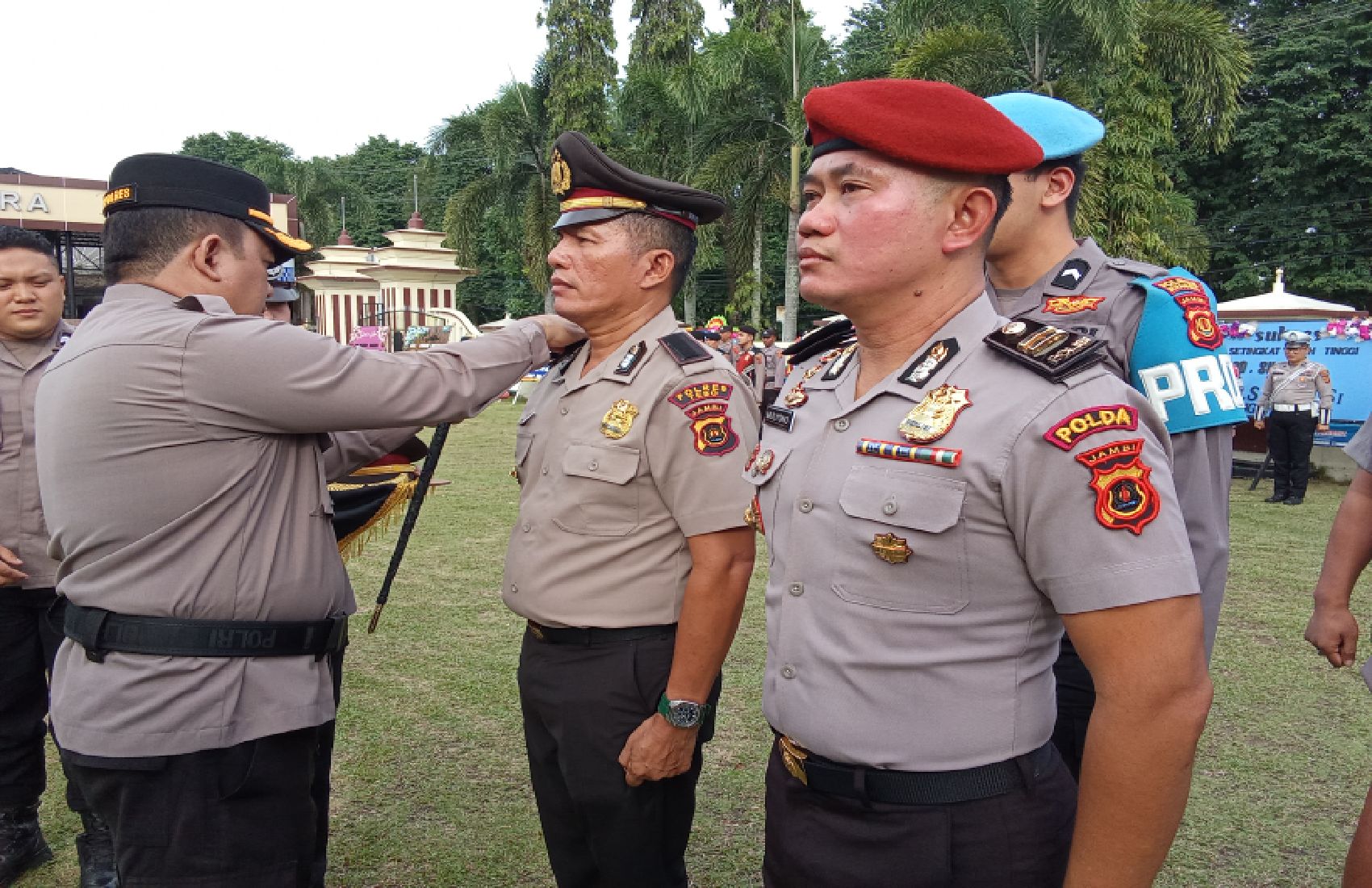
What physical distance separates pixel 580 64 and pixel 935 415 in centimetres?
2732

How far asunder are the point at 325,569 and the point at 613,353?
894 mm

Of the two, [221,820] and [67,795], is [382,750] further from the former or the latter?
[221,820]

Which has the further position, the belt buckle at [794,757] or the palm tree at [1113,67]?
the palm tree at [1113,67]

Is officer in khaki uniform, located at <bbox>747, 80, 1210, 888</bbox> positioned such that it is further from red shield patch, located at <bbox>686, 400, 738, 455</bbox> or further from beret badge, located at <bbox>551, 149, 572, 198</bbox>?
beret badge, located at <bbox>551, 149, 572, 198</bbox>

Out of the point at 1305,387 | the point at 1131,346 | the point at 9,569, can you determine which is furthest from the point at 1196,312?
the point at 1305,387

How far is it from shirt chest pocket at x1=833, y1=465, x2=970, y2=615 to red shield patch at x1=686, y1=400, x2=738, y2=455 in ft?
2.80

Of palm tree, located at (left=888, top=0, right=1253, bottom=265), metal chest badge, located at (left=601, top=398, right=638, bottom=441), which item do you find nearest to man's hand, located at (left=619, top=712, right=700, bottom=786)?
metal chest badge, located at (left=601, top=398, right=638, bottom=441)

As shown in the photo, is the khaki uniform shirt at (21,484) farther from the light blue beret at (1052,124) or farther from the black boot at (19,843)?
the light blue beret at (1052,124)

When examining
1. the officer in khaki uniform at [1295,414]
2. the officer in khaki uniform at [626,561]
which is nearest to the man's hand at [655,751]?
the officer in khaki uniform at [626,561]

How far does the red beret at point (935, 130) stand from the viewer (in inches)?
58.9

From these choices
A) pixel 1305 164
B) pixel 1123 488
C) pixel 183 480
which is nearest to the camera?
pixel 1123 488

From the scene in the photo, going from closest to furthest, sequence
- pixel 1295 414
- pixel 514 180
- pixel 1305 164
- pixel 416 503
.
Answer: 1. pixel 416 503
2. pixel 1295 414
3. pixel 514 180
4. pixel 1305 164

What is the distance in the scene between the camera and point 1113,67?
1538 cm

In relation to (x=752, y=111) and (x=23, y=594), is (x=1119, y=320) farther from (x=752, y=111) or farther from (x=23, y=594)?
(x=752, y=111)
